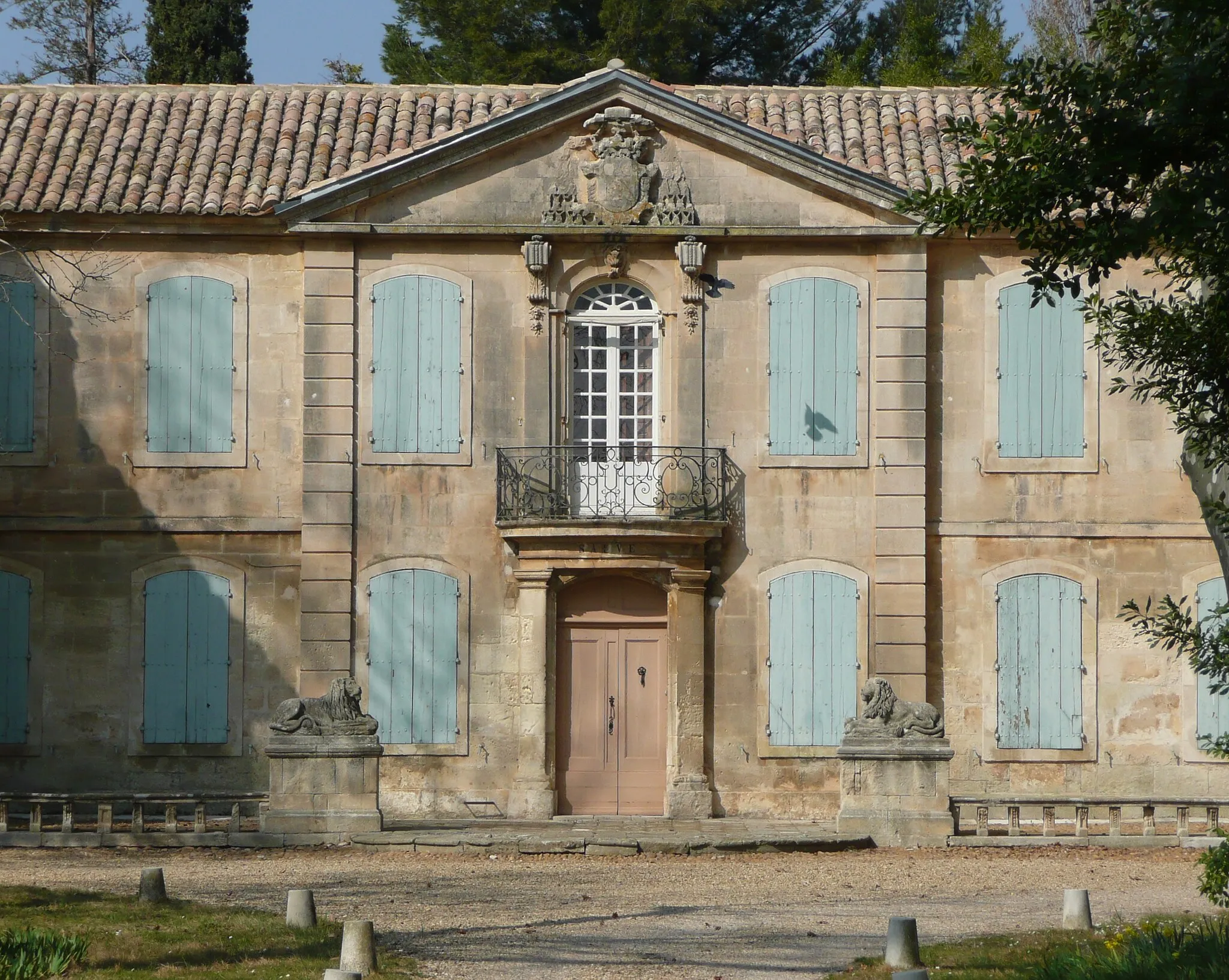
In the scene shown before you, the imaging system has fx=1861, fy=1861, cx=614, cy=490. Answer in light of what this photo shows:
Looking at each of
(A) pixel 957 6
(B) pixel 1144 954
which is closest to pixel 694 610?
(B) pixel 1144 954

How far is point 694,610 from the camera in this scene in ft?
59.8

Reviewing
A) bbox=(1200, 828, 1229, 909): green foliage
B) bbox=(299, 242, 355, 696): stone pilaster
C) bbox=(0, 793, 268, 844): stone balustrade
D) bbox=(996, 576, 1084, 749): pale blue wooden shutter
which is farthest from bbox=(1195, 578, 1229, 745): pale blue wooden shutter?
bbox=(1200, 828, 1229, 909): green foliage

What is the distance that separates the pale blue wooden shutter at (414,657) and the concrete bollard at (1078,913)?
8.34 meters

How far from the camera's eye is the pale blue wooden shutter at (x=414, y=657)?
18.3 m

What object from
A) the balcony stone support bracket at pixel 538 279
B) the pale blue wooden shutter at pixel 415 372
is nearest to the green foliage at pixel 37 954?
the pale blue wooden shutter at pixel 415 372

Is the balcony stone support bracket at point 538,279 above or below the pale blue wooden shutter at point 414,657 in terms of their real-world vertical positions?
above

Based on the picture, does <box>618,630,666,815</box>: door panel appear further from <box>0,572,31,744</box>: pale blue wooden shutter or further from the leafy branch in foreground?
the leafy branch in foreground

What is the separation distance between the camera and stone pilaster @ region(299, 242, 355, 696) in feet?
60.0

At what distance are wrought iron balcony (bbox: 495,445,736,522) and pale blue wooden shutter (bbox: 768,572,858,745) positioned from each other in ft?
3.64

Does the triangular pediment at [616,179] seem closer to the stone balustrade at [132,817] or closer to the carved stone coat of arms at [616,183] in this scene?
the carved stone coat of arms at [616,183]

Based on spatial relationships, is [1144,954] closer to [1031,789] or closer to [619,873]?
[619,873]

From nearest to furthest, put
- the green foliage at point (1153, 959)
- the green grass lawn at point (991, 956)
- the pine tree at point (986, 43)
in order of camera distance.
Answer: the green foliage at point (1153, 959), the green grass lawn at point (991, 956), the pine tree at point (986, 43)

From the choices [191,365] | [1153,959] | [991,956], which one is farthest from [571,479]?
[1153,959]

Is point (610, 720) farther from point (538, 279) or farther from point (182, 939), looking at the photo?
point (182, 939)
